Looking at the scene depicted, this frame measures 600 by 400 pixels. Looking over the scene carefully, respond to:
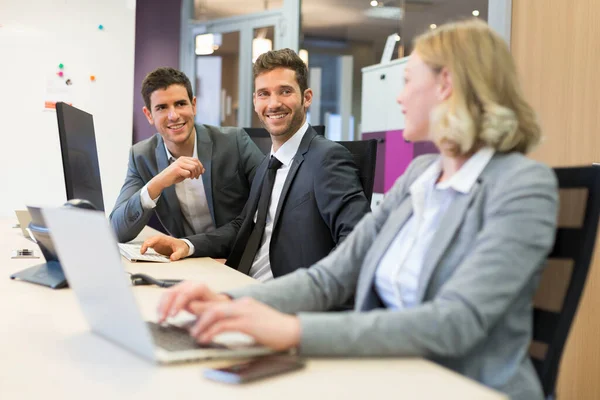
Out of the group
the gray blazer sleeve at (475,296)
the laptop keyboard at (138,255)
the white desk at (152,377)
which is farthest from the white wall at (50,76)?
the gray blazer sleeve at (475,296)

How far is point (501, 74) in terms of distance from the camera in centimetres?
116

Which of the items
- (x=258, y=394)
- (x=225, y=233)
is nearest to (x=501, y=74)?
(x=258, y=394)

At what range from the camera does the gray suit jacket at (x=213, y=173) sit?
2643 mm

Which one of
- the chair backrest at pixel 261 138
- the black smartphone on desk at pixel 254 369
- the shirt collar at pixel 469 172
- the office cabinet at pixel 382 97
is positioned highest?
the office cabinet at pixel 382 97

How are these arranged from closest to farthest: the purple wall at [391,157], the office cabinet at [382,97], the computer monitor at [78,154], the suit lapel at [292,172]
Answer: the computer monitor at [78,154] → the suit lapel at [292,172] → the purple wall at [391,157] → the office cabinet at [382,97]

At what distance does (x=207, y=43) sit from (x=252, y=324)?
628 centimetres

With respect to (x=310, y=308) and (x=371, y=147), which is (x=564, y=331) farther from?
(x=371, y=147)

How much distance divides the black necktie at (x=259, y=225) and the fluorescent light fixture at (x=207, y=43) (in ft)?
16.1

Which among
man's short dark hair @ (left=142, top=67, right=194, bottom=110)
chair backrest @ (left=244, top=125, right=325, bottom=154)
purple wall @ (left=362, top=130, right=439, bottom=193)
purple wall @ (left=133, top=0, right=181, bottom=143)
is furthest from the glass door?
man's short dark hair @ (left=142, top=67, right=194, bottom=110)

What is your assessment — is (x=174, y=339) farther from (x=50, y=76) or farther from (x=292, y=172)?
(x=50, y=76)

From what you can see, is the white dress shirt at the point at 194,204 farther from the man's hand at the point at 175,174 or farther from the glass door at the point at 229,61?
the glass door at the point at 229,61

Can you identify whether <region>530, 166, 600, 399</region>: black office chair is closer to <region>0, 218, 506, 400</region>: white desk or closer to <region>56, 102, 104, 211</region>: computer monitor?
<region>0, 218, 506, 400</region>: white desk

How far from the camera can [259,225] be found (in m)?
2.23

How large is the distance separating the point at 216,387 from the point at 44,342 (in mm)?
375
